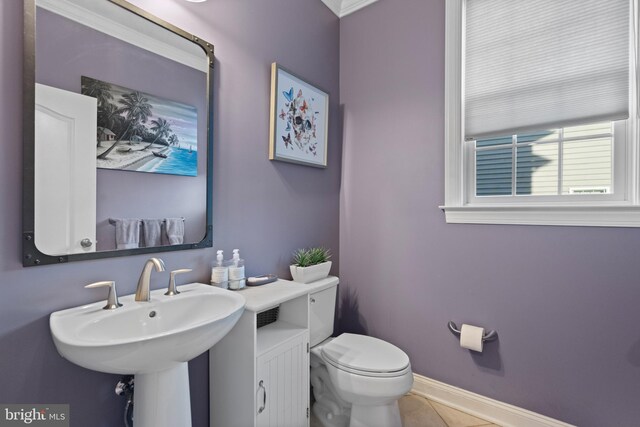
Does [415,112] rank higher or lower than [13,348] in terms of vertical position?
higher

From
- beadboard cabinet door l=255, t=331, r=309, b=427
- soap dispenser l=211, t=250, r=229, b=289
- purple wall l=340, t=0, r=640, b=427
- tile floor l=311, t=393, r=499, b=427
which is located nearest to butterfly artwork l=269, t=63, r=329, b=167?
purple wall l=340, t=0, r=640, b=427

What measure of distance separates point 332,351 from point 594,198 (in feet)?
4.95

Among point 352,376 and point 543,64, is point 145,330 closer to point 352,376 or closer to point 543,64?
point 352,376

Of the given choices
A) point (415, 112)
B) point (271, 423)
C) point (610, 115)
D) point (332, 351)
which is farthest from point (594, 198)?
point (271, 423)

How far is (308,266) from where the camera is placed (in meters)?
1.71

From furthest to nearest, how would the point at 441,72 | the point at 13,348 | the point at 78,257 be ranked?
the point at 441,72 → the point at 78,257 → the point at 13,348

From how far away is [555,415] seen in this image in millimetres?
1497

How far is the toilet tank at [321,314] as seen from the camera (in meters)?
1.66

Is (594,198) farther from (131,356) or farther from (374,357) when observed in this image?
(131,356)

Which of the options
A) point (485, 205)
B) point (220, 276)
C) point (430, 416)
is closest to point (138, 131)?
point (220, 276)

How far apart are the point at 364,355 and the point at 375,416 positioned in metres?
0.27

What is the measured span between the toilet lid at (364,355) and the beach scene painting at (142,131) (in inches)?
44.2

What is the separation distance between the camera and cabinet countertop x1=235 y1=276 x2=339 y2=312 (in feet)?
3.82

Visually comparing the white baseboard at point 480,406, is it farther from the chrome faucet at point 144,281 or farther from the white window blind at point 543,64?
the chrome faucet at point 144,281
